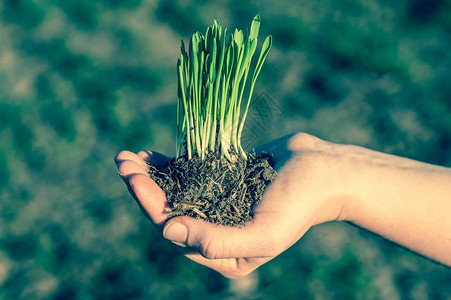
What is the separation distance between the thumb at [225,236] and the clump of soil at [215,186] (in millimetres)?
34

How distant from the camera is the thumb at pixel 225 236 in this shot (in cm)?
129

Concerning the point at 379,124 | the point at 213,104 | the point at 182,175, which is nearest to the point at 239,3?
the point at 379,124

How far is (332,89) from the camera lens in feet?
9.58

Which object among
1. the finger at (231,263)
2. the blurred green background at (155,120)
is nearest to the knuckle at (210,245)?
the finger at (231,263)

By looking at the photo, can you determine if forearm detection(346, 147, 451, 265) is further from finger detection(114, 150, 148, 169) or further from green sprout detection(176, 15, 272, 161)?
finger detection(114, 150, 148, 169)

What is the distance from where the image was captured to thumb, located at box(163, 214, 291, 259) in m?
1.29

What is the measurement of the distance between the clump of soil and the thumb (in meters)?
0.03

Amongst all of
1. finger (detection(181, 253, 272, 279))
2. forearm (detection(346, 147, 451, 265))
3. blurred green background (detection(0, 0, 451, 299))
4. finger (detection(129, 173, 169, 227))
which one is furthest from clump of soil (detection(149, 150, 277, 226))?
blurred green background (detection(0, 0, 451, 299))

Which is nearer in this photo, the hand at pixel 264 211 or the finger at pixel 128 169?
the hand at pixel 264 211

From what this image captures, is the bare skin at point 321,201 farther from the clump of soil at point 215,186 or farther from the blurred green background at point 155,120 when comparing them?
the blurred green background at point 155,120

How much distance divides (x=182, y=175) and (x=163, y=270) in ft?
3.95

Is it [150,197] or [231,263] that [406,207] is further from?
[150,197]

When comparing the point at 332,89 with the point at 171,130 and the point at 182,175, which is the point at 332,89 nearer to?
the point at 171,130

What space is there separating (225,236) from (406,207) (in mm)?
779
